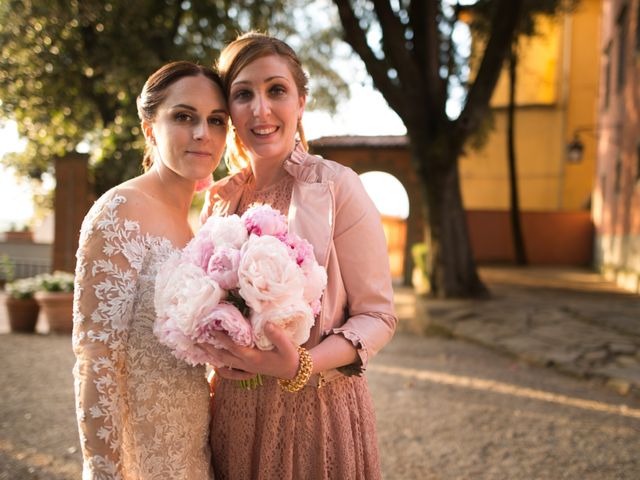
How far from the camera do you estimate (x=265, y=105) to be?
1.96 meters

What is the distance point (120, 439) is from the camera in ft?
5.77

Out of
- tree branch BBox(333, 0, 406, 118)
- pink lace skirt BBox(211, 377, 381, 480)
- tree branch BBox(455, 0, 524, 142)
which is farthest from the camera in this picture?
tree branch BBox(455, 0, 524, 142)

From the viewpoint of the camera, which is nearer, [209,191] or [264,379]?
[264,379]

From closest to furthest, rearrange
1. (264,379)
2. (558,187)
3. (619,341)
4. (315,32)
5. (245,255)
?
(245,255) → (264,379) → (619,341) → (315,32) → (558,187)

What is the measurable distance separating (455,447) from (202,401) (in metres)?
2.95

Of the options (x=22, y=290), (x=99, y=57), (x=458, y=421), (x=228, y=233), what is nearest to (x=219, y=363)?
(x=228, y=233)

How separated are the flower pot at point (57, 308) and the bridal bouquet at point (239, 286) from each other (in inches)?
291

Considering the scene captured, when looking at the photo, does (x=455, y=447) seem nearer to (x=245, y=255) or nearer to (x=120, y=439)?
(x=120, y=439)

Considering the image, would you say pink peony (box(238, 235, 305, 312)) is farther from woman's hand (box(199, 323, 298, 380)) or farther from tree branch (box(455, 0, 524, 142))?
tree branch (box(455, 0, 524, 142))

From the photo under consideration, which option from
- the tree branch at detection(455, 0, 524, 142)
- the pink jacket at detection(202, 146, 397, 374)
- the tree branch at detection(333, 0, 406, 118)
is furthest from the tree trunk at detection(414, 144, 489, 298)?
the pink jacket at detection(202, 146, 397, 374)

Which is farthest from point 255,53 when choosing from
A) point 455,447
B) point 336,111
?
point 336,111

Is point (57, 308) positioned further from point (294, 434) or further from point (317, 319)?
point (317, 319)

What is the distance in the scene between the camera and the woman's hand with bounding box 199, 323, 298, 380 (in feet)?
4.67

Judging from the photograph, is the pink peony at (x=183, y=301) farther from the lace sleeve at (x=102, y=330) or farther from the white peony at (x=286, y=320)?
the lace sleeve at (x=102, y=330)
